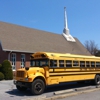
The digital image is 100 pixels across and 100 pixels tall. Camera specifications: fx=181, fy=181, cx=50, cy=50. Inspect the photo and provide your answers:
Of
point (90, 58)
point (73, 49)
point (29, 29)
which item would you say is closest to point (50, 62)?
point (90, 58)

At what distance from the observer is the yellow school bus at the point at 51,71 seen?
1049 centimetres

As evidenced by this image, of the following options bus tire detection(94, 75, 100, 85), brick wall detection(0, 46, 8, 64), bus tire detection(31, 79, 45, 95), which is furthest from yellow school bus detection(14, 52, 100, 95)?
brick wall detection(0, 46, 8, 64)

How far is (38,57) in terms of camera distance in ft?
39.4

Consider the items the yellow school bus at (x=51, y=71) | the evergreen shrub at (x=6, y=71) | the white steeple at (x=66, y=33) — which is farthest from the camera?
the white steeple at (x=66, y=33)

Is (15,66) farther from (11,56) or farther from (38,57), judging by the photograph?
(38,57)

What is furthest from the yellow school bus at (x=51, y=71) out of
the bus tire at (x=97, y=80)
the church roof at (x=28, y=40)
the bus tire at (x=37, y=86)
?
the church roof at (x=28, y=40)

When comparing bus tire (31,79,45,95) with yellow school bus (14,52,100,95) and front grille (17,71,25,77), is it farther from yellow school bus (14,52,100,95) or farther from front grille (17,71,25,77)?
front grille (17,71,25,77)

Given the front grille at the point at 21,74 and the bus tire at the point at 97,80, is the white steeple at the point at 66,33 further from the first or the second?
the front grille at the point at 21,74

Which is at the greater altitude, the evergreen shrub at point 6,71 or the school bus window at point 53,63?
the school bus window at point 53,63

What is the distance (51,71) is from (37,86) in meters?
1.37

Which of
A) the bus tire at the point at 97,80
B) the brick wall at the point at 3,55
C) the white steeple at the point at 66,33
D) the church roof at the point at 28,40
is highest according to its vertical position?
the white steeple at the point at 66,33

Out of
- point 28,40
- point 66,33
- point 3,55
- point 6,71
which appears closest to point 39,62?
point 6,71

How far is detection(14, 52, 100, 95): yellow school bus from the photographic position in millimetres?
10492

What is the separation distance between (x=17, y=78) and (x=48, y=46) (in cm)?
1722
